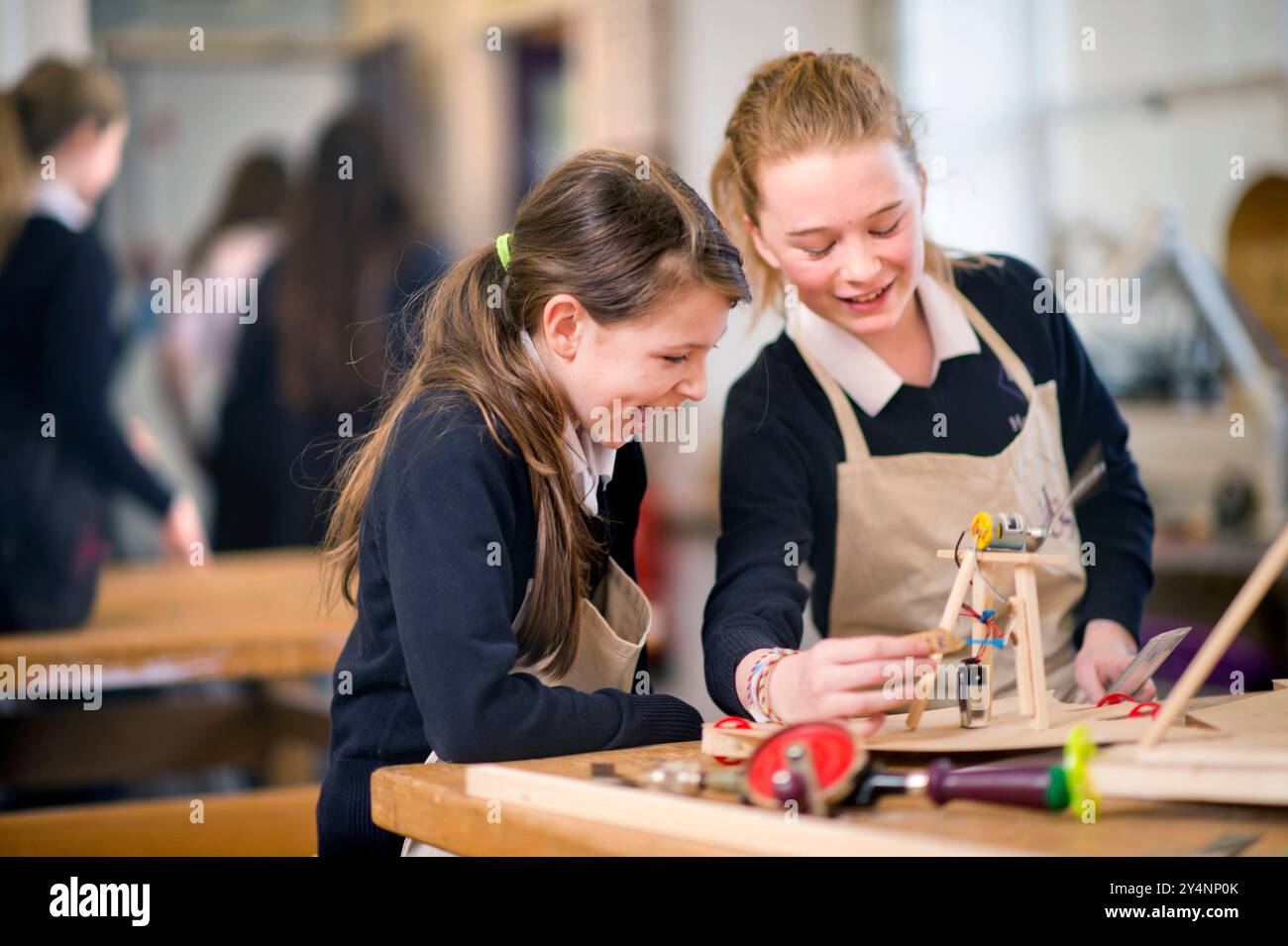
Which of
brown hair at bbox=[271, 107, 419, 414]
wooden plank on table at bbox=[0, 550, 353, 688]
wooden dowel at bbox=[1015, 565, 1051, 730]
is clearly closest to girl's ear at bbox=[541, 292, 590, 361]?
wooden dowel at bbox=[1015, 565, 1051, 730]

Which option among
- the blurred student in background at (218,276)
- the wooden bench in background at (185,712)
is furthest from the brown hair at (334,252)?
the wooden bench in background at (185,712)

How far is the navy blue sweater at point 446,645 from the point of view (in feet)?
3.90

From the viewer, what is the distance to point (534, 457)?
4.33ft

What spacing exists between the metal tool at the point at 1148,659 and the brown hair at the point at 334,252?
97.4 inches

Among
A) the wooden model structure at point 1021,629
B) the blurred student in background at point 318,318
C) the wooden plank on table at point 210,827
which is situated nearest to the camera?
the wooden model structure at point 1021,629

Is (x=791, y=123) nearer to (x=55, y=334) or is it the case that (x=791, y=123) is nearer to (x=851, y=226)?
(x=851, y=226)

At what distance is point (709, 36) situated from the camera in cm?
545

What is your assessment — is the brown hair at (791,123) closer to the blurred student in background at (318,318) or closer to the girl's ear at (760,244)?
the girl's ear at (760,244)

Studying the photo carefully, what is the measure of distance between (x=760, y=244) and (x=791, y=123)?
0.15m

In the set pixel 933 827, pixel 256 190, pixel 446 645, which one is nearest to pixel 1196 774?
pixel 933 827

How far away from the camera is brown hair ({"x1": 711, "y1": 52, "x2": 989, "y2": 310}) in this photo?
4.84 ft

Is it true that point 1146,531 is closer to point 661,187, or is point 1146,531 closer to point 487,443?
point 661,187

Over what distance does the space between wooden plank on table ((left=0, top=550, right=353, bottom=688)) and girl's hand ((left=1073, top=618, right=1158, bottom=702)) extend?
1.22 meters
